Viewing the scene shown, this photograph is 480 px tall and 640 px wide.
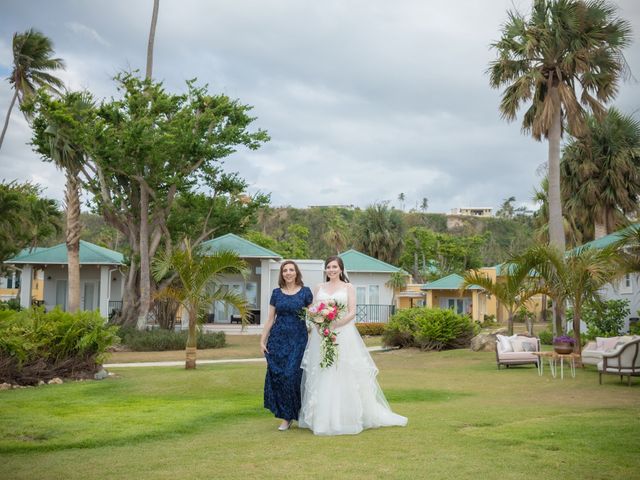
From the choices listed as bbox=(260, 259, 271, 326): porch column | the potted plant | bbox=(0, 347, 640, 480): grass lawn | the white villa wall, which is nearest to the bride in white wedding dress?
bbox=(0, 347, 640, 480): grass lawn

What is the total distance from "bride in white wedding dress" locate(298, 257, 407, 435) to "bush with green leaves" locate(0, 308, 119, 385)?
26.1 feet

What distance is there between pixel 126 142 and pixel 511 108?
1393 cm

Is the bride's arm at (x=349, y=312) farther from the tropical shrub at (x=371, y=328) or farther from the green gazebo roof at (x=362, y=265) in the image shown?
the green gazebo roof at (x=362, y=265)

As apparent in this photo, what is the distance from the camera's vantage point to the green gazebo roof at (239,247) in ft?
110

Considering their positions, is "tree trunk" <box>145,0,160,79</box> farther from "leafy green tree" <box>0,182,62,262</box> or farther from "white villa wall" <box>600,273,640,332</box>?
"white villa wall" <box>600,273,640,332</box>

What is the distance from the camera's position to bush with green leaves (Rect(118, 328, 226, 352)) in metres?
24.7


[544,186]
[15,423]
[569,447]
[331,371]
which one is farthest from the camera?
[544,186]

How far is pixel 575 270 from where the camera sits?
677 inches

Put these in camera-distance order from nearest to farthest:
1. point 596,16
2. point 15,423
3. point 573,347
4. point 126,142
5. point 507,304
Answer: point 15,423
point 573,347
point 507,304
point 596,16
point 126,142

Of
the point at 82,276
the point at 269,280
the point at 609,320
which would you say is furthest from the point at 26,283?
the point at 609,320

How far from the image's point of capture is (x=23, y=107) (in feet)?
87.5

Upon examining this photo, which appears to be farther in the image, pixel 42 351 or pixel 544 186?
pixel 544 186

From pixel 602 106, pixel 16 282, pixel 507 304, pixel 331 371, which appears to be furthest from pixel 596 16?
pixel 16 282

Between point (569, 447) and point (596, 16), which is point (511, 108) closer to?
point (596, 16)
